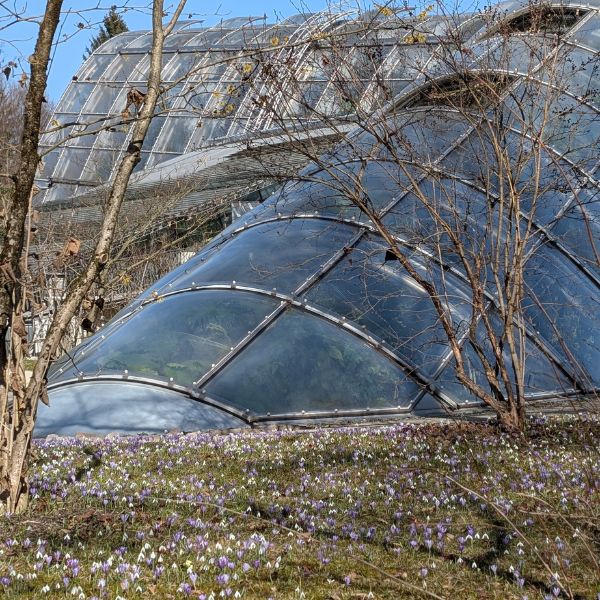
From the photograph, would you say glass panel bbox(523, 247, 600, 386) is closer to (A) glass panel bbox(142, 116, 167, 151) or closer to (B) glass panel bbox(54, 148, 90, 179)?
(A) glass panel bbox(142, 116, 167, 151)

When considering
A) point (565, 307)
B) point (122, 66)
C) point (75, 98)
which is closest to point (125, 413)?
point (565, 307)

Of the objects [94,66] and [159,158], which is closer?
[159,158]

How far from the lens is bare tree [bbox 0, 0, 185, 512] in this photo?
580cm

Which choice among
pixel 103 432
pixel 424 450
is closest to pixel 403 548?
pixel 424 450

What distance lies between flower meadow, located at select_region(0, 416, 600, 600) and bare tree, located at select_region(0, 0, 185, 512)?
1.12 feet

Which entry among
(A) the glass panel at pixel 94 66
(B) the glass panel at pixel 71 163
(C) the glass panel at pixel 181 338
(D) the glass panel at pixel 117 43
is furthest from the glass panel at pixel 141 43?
(C) the glass panel at pixel 181 338

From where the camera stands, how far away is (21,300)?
6.22 m

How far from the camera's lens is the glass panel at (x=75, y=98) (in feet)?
124

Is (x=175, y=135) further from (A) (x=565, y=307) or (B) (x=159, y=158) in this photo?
(A) (x=565, y=307)

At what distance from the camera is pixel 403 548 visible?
191 inches

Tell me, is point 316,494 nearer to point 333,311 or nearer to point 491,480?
point 491,480

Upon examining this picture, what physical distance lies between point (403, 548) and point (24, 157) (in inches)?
123

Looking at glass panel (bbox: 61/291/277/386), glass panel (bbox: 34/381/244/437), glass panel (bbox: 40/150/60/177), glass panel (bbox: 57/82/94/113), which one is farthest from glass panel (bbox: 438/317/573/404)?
glass panel (bbox: 57/82/94/113)

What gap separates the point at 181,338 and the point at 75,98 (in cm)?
3000
